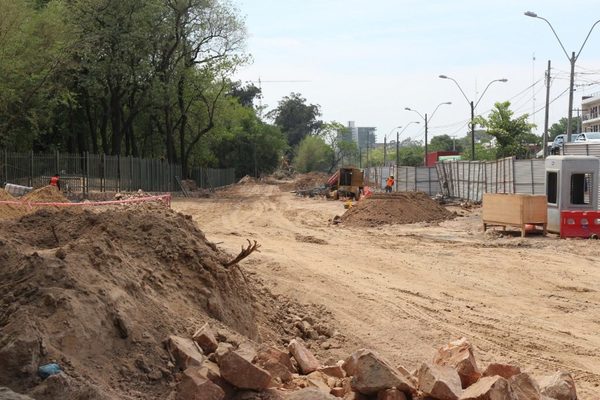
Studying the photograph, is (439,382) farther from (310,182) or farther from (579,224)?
(310,182)

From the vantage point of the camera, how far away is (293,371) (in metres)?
6.72

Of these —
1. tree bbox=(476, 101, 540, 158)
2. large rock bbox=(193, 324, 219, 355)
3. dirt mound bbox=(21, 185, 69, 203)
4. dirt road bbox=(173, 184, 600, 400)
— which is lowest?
dirt road bbox=(173, 184, 600, 400)

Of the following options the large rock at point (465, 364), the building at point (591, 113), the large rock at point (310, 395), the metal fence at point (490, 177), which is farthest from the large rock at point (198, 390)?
the building at point (591, 113)

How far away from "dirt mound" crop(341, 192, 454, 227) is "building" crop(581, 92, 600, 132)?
81292 millimetres

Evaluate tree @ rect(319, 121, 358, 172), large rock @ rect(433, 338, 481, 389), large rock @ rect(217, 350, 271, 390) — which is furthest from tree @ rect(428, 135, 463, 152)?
large rock @ rect(217, 350, 271, 390)

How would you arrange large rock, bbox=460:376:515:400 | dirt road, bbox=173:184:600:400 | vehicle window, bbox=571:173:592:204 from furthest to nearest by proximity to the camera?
1. vehicle window, bbox=571:173:592:204
2. dirt road, bbox=173:184:600:400
3. large rock, bbox=460:376:515:400

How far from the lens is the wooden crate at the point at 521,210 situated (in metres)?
22.0

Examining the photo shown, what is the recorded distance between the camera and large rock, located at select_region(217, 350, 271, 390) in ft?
18.5

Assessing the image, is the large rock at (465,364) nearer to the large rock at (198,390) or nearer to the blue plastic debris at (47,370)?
the large rock at (198,390)

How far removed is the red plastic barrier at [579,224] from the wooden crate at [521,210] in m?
0.69

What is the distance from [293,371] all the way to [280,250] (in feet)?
36.6

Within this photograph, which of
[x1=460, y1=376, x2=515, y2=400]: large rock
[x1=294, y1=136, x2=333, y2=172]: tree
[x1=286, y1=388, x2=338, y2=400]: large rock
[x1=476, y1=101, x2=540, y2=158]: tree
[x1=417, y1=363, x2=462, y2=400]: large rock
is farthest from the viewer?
[x1=294, y1=136, x2=333, y2=172]: tree

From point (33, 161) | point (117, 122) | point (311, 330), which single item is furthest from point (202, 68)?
point (311, 330)

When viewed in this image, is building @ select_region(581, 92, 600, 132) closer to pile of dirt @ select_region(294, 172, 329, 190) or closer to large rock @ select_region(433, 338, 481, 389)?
pile of dirt @ select_region(294, 172, 329, 190)
